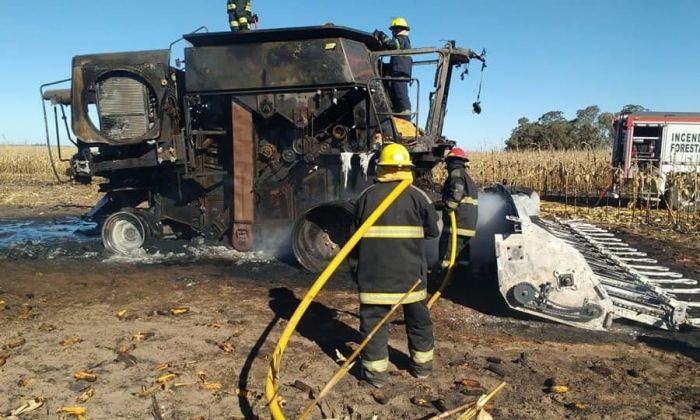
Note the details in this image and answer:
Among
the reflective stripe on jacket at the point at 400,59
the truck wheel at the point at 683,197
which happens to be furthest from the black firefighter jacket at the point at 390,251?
the truck wheel at the point at 683,197

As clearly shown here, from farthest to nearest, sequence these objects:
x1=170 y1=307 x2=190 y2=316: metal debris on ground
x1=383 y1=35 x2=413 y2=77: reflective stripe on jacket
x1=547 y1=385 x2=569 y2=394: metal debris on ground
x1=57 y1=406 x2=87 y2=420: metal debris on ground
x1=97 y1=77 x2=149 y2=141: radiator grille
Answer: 1. x1=97 y1=77 x2=149 y2=141: radiator grille
2. x1=383 y1=35 x2=413 y2=77: reflective stripe on jacket
3. x1=170 y1=307 x2=190 y2=316: metal debris on ground
4. x1=547 y1=385 x2=569 y2=394: metal debris on ground
5. x1=57 y1=406 x2=87 y2=420: metal debris on ground

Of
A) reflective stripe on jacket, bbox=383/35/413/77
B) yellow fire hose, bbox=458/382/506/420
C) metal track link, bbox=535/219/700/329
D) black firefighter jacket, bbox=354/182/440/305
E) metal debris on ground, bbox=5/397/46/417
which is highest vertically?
reflective stripe on jacket, bbox=383/35/413/77

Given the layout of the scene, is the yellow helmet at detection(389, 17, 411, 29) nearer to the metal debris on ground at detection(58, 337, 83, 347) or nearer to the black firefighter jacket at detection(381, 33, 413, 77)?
the black firefighter jacket at detection(381, 33, 413, 77)

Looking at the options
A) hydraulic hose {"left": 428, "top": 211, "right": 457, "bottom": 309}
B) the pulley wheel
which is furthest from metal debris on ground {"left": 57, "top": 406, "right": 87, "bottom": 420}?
the pulley wheel

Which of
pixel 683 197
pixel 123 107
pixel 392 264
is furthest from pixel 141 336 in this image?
pixel 683 197

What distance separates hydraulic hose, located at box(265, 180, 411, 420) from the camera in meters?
2.95

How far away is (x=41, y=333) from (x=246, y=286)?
2281mm

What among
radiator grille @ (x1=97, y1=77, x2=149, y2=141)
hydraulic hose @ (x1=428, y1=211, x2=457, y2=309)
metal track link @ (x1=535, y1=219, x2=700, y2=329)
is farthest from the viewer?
radiator grille @ (x1=97, y1=77, x2=149, y2=141)

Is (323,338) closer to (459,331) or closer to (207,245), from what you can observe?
(459,331)

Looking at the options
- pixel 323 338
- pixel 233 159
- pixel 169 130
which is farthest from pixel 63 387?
pixel 169 130

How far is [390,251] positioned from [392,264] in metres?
0.10

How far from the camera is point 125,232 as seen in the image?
820cm

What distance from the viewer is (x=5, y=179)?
2269 cm

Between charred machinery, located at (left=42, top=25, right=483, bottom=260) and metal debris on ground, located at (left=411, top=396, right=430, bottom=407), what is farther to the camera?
charred machinery, located at (left=42, top=25, right=483, bottom=260)
